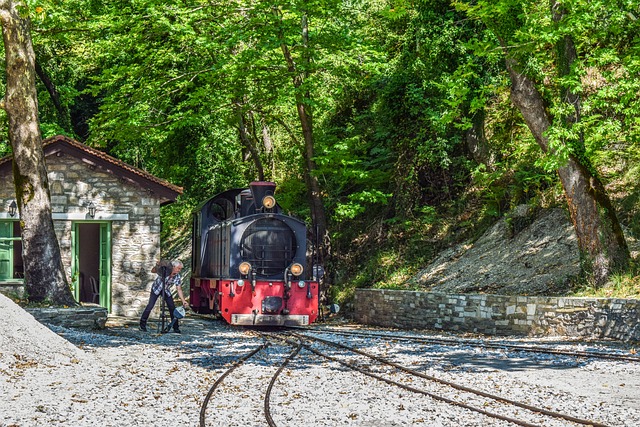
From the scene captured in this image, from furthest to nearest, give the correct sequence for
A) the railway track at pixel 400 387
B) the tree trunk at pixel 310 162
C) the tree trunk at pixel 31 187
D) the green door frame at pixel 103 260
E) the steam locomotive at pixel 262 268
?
the tree trunk at pixel 310 162 → the green door frame at pixel 103 260 → the steam locomotive at pixel 262 268 → the tree trunk at pixel 31 187 → the railway track at pixel 400 387

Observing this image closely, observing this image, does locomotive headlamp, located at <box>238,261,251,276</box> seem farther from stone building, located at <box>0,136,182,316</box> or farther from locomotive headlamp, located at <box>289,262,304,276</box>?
stone building, located at <box>0,136,182,316</box>

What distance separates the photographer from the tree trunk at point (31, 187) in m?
18.7

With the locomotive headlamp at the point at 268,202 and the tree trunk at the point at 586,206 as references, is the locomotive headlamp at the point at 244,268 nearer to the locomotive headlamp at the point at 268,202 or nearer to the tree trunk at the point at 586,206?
the locomotive headlamp at the point at 268,202

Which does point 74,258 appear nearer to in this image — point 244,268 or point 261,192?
point 261,192

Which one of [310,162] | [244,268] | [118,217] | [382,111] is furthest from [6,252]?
[382,111]

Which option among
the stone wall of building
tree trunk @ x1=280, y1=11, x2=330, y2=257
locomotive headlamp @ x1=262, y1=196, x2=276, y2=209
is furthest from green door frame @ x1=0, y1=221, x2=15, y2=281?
tree trunk @ x1=280, y1=11, x2=330, y2=257

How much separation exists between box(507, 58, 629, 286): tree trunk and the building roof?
9.83 metres

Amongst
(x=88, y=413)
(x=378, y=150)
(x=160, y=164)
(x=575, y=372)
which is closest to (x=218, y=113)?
(x=378, y=150)

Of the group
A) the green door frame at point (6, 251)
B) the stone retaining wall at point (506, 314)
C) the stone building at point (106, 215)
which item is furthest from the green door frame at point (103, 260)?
the stone retaining wall at point (506, 314)

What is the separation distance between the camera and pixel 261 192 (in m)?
21.1

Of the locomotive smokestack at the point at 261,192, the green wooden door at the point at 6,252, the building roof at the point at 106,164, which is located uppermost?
the building roof at the point at 106,164

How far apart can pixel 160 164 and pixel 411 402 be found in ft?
80.7

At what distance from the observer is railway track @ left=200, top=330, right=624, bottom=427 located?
27.6 feet

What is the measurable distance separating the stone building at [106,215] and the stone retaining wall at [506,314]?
6137 millimetres
